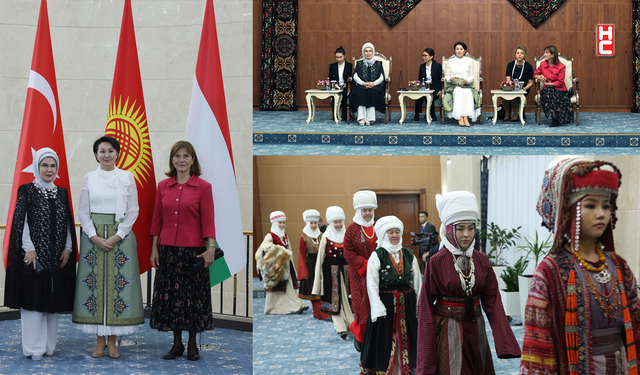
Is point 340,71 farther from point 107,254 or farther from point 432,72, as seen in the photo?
point 107,254

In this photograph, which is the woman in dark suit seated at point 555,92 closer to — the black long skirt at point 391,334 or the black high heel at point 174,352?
the black long skirt at point 391,334

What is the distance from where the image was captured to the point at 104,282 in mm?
3510

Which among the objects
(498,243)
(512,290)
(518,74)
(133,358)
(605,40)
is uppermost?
(605,40)

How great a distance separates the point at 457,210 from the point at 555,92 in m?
5.76

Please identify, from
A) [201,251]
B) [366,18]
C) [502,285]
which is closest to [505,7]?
[366,18]

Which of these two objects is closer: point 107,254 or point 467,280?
point 467,280

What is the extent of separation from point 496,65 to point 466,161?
197 centimetres

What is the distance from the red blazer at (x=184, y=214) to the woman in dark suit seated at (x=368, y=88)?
14.6ft

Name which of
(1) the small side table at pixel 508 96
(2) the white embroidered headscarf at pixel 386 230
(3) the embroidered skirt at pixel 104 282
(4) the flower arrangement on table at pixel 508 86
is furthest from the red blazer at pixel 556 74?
(3) the embroidered skirt at pixel 104 282

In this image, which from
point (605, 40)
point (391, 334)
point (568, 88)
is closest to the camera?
point (391, 334)

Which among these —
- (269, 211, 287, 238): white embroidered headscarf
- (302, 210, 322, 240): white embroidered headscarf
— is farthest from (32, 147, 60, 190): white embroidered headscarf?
(302, 210, 322, 240): white embroidered headscarf

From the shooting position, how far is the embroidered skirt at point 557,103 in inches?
301

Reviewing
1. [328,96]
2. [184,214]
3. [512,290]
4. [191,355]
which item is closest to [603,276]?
[184,214]

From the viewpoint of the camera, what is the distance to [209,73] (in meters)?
4.20
